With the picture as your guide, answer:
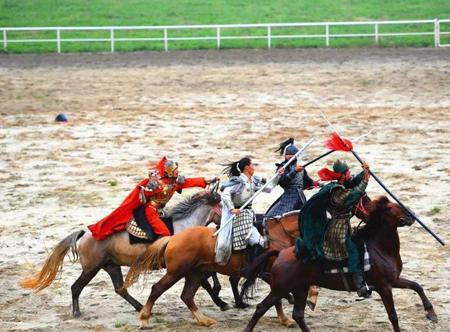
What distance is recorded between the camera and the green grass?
3231 cm

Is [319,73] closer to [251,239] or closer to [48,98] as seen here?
[48,98]

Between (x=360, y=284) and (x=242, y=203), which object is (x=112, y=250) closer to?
(x=242, y=203)

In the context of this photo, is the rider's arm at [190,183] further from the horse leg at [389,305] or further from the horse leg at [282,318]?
the horse leg at [389,305]

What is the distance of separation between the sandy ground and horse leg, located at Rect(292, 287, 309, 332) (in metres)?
0.52

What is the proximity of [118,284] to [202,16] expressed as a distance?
87.8ft

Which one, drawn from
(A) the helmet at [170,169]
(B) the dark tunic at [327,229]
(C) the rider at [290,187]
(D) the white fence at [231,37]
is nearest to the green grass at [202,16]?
(D) the white fence at [231,37]

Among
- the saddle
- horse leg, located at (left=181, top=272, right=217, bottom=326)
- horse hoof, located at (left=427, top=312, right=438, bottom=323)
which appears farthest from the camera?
the saddle

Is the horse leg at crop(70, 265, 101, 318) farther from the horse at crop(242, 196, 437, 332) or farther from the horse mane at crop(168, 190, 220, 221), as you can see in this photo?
the horse at crop(242, 196, 437, 332)

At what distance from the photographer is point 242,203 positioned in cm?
1016

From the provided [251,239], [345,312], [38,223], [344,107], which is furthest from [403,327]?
[344,107]

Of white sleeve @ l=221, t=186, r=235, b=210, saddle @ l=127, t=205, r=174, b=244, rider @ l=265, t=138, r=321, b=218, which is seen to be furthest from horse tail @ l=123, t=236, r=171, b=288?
rider @ l=265, t=138, r=321, b=218

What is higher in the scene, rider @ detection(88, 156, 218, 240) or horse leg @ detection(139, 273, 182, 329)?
rider @ detection(88, 156, 218, 240)

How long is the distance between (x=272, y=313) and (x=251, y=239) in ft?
3.15

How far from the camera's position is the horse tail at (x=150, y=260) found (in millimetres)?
10008
